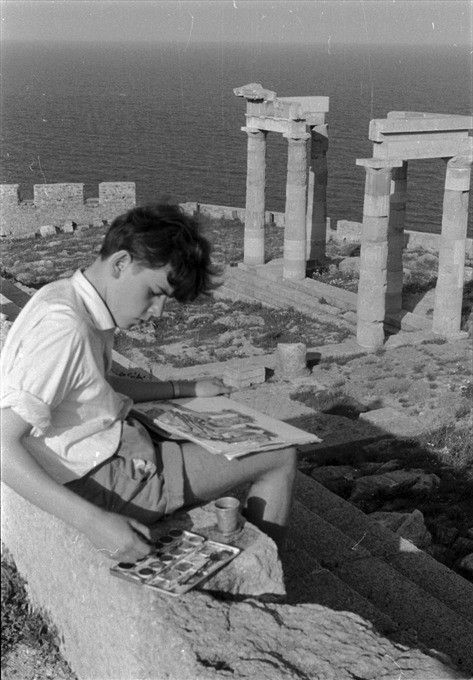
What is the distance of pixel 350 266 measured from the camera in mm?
21438

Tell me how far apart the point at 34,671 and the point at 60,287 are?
1.74 metres

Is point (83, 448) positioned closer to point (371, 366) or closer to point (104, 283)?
point (104, 283)

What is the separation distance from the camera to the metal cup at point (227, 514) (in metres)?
4.39

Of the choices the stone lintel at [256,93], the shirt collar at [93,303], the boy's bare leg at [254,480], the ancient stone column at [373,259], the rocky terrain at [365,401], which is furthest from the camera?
the stone lintel at [256,93]

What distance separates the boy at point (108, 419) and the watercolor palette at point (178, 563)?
83mm

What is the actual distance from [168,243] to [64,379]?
2.46 ft

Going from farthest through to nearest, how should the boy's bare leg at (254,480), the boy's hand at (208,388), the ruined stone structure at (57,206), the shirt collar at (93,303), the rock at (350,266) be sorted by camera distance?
the ruined stone structure at (57,206) → the rock at (350,266) → the boy's hand at (208,388) → the boy's bare leg at (254,480) → the shirt collar at (93,303)

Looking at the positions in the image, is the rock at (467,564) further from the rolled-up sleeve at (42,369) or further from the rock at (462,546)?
the rolled-up sleeve at (42,369)

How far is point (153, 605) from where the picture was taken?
3918 millimetres

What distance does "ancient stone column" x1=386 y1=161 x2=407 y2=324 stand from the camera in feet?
58.5

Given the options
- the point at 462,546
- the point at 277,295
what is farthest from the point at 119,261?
the point at 277,295

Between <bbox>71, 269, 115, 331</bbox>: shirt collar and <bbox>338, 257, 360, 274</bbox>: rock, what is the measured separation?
17.1 m

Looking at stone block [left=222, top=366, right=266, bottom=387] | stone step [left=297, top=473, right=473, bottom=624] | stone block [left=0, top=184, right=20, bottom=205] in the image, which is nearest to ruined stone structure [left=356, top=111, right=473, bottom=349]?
stone block [left=222, top=366, right=266, bottom=387]

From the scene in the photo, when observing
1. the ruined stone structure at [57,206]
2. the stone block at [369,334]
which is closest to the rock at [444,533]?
the stone block at [369,334]
